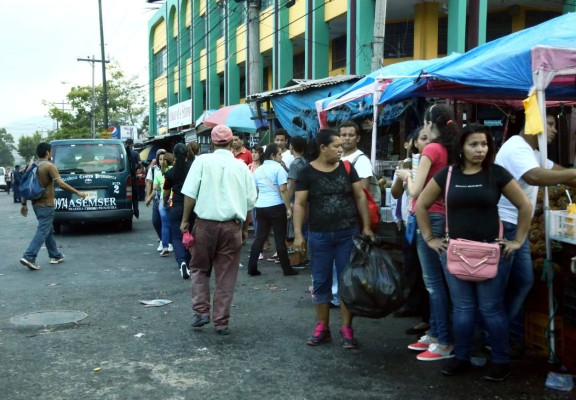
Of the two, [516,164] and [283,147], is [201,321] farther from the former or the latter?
[283,147]

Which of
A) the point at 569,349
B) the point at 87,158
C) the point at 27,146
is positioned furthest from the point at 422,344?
the point at 27,146

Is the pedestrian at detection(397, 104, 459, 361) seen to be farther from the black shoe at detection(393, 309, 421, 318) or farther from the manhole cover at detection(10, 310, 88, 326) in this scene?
the manhole cover at detection(10, 310, 88, 326)

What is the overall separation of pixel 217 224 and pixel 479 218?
2.49 m

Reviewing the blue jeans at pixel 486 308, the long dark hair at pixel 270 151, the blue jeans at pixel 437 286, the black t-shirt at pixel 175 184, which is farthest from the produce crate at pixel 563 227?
the black t-shirt at pixel 175 184

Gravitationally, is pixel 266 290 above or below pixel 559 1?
below

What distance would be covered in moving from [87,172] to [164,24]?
32.6 m

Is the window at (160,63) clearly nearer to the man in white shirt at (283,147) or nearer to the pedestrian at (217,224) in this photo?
the man in white shirt at (283,147)

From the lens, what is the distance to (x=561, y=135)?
11312 millimetres

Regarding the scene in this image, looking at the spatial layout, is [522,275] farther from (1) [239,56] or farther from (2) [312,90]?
(1) [239,56]

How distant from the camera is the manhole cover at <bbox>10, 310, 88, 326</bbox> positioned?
19.6ft

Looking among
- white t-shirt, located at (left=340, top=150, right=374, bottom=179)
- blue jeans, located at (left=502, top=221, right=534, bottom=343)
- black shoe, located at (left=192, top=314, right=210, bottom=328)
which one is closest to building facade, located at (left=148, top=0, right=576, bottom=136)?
white t-shirt, located at (left=340, top=150, right=374, bottom=179)

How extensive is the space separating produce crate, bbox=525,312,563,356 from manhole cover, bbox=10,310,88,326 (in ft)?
13.9

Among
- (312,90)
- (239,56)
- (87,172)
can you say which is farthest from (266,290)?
(239,56)

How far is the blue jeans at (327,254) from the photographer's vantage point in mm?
5059
